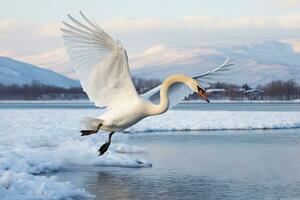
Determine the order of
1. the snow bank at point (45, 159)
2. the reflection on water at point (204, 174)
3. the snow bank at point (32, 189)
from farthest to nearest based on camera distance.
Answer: the reflection on water at point (204, 174)
the snow bank at point (45, 159)
the snow bank at point (32, 189)

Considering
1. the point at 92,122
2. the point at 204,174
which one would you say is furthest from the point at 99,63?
the point at 204,174

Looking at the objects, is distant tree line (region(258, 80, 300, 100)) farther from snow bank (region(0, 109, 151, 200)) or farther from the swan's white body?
the swan's white body

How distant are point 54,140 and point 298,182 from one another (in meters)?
11.4

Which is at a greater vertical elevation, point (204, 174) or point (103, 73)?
point (103, 73)

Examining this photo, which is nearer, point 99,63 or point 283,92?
point 99,63

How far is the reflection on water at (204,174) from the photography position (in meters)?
15.9

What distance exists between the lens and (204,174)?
61.3ft

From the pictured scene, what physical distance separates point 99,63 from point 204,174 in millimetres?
12358

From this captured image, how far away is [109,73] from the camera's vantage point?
22.4 ft

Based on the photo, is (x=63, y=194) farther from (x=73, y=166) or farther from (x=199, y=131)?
(x=199, y=131)

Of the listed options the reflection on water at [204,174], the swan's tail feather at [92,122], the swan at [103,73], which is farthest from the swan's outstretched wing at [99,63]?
the reflection on water at [204,174]

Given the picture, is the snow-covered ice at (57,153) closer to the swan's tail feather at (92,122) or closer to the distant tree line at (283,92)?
the swan's tail feather at (92,122)

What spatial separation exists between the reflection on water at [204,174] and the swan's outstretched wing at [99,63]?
8666 millimetres

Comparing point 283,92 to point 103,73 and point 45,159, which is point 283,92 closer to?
point 45,159
